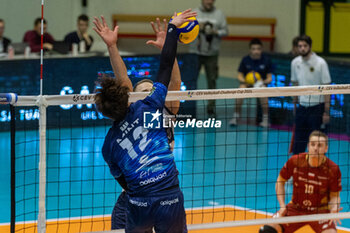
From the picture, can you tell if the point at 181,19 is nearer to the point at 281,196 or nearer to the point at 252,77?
the point at 281,196

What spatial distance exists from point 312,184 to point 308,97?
318 cm

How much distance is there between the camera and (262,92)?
19.9 feet

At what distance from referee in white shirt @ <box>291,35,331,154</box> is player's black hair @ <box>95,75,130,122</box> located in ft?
16.9

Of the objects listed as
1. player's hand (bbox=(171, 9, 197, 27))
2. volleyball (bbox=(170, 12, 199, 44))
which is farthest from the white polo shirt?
player's hand (bbox=(171, 9, 197, 27))

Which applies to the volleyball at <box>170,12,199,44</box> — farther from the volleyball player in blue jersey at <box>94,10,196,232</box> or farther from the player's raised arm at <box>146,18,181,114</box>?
the volleyball player in blue jersey at <box>94,10,196,232</box>

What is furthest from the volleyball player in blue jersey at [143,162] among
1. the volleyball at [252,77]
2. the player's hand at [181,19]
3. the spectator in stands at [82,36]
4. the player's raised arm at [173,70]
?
the spectator in stands at [82,36]

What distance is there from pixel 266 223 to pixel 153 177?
6.61 ft

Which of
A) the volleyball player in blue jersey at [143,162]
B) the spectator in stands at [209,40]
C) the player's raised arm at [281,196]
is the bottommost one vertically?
the player's raised arm at [281,196]

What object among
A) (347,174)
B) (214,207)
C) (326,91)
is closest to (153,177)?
(326,91)

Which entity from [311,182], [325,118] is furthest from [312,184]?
[325,118]

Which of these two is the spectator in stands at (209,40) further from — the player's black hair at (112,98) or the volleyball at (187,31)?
the player's black hair at (112,98)

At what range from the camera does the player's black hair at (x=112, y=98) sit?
4449 millimetres

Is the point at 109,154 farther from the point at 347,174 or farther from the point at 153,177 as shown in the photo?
the point at 347,174

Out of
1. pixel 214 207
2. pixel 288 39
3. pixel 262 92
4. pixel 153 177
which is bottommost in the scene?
pixel 214 207
